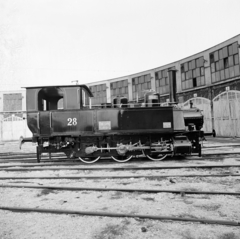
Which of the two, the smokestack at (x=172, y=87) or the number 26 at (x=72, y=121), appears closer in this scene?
the number 26 at (x=72, y=121)

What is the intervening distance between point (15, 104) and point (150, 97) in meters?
Answer: 27.5

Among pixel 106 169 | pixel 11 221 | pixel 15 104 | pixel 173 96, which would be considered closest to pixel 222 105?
pixel 173 96

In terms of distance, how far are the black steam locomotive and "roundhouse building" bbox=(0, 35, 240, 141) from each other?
15.2ft

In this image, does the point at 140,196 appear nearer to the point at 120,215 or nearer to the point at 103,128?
the point at 120,215

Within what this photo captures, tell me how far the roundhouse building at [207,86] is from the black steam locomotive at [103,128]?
4.63 m

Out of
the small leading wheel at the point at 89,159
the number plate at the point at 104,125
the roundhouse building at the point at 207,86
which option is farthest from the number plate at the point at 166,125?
the roundhouse building at the point at 207,86

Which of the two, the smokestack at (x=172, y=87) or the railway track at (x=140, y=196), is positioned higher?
the smokestack at (x=172, y=87)

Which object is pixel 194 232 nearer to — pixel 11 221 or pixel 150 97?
pixel 11 221

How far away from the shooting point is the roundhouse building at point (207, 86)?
17750 millimetres

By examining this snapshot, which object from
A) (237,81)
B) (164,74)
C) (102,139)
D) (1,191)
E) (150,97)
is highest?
(164,74)

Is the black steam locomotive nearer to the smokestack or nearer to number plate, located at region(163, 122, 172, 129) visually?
number plate, located at region(163, 122, 172, 129)

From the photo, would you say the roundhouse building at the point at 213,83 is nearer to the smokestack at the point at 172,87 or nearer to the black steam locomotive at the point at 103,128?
the smokestack at the point at 172,87

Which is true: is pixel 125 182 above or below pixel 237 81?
below

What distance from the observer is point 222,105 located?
18.5m
